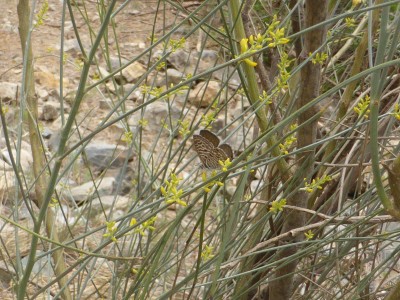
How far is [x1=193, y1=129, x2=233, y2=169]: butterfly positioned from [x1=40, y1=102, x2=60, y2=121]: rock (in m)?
2.83

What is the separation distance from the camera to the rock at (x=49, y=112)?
3.71 m

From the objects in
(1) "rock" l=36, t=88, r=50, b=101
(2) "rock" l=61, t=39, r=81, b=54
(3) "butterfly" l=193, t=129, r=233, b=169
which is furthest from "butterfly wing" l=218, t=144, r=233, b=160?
(2) "rock" l=61, t=39, r=81, b=54

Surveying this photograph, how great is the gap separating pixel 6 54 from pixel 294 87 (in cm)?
312

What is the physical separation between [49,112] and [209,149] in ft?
9.41

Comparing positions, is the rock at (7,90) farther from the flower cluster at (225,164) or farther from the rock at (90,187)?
the flower cluster at (225,164)

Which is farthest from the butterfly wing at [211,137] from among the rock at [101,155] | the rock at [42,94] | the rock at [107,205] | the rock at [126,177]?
the rock at [42,94]

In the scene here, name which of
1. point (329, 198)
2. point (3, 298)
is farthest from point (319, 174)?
point (3, 298)

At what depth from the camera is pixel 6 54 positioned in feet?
14.1

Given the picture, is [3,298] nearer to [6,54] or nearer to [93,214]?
[93,214]

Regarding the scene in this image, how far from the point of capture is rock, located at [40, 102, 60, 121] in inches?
146

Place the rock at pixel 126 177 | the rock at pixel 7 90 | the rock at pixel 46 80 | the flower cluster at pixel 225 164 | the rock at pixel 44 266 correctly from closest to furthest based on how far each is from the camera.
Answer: the flower cluster at pixel 225 164 < the rock at pixel 44 266 < the rock at pixel 126 177 < the rock at pixel 7 90 < the rock at pixel 46 80

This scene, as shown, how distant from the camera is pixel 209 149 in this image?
985 mm

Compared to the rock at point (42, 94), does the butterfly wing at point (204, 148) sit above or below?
below

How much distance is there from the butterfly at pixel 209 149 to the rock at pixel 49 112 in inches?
112
